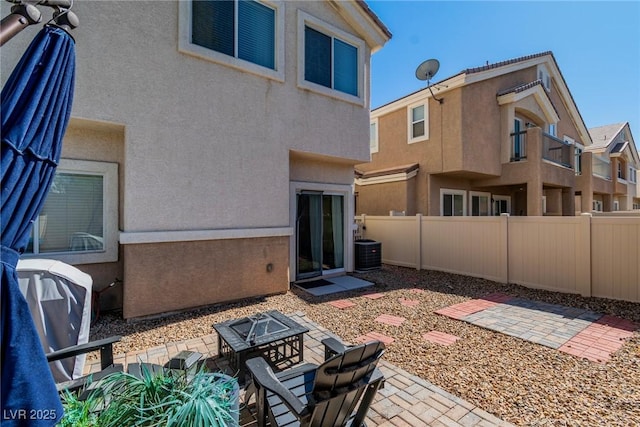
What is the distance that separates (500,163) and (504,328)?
10507mm

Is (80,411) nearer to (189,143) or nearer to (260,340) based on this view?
(260,340)

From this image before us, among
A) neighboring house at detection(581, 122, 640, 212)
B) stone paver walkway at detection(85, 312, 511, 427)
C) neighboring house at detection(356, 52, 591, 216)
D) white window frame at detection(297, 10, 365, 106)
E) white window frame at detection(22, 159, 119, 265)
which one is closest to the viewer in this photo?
stone paver walkway at detection(85, 312, 511, 427)

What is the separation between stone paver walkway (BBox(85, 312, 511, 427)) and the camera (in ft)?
10.1

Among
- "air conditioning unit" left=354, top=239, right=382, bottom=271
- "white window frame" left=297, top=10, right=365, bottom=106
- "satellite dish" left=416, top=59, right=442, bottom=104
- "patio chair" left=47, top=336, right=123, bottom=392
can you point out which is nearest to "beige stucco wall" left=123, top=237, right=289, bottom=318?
"patio chair" left=47, top=336, right=123, bottom=392

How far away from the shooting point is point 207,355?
4477 millimetres

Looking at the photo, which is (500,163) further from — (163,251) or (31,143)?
(31,143)

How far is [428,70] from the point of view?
12492mm

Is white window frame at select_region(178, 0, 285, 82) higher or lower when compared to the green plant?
higher

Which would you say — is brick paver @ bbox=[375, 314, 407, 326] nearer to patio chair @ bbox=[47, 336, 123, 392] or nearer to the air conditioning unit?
the air conditioning unit

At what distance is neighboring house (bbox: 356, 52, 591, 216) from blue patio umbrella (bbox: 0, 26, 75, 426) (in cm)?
1278

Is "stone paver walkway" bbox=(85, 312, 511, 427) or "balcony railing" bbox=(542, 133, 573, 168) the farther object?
"balcony railing" bbox=(542, 133, 573, 168)

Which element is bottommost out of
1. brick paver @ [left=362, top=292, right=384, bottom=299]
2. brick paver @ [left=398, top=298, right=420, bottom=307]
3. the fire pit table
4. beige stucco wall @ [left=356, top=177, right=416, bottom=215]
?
brick paver @ [left=398, top=298, right=420, bottom=307]

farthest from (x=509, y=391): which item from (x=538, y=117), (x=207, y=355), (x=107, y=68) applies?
(x=538, y=117)

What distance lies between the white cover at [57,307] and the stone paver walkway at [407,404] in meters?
0.47
